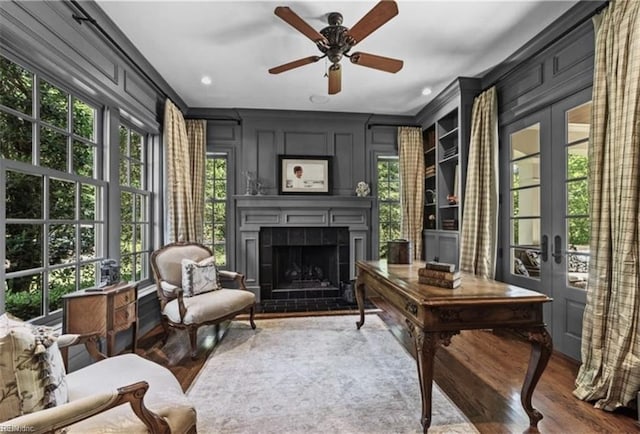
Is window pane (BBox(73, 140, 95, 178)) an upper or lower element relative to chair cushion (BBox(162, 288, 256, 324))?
upper

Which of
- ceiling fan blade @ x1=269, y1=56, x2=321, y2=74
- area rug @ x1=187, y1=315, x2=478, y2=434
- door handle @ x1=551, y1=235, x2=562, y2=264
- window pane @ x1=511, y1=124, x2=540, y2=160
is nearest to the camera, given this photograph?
area rug @ x1=187, y1=315, x2=478, y2=434

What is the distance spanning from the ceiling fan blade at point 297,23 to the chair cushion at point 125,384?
2.23 m

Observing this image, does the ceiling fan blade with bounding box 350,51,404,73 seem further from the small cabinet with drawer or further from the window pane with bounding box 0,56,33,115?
the small cabinet with drawer

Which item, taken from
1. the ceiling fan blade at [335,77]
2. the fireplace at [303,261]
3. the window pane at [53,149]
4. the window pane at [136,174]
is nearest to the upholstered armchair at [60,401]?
the window pane at [53,149]

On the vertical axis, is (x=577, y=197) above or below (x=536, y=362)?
A: above

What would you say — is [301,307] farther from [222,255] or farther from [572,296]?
[572,296]

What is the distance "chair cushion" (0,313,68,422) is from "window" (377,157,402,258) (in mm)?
4282

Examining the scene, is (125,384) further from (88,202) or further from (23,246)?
(88,202)

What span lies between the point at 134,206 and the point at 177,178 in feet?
1.97

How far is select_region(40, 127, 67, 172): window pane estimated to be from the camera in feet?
7.22

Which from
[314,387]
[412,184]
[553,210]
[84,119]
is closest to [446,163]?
[412,184]

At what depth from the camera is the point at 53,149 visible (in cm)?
231

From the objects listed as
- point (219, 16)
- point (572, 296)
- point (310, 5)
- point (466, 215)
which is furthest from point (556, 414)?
point (219, 16)

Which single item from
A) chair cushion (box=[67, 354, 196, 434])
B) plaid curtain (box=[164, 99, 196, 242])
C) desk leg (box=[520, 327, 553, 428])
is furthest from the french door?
plaid curtain (box=[164, 99, 196, 242])
